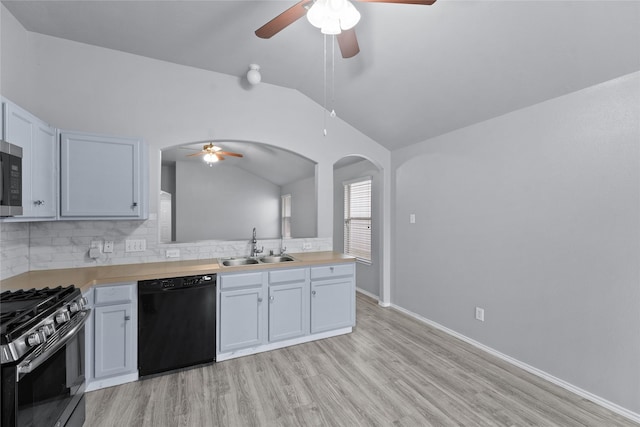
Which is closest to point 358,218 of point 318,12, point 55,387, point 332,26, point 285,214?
point 285,214

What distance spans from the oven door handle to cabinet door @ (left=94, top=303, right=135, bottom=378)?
0.59 m

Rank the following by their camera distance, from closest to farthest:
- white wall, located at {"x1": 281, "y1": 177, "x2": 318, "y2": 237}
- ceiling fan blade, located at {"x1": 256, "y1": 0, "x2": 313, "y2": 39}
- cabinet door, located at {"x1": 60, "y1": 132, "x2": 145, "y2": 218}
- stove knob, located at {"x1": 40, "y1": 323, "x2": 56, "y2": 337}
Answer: stove knob, located at {"x1": 40, "y1": 323, "x2": 56, "y2": 337}
ceiling fan blade, located at {"x1": 256, "y1": 0, "x2": 313, "y2": 39}
cabinet door, located at {"x1": 60, "y1": 132, "x2": 145, "y2": 218}
white wall, located at {"x1": 281, "y1": 177, "x2": 318, "y2": 237}

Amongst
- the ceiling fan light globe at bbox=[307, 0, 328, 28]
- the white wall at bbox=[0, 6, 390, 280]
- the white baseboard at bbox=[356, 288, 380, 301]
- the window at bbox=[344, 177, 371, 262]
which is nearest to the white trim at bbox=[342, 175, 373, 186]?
the window at bbox=[344, 177, 371, 262]

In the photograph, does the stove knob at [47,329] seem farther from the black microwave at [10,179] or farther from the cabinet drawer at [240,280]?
the cabinet drawer at [240,280]

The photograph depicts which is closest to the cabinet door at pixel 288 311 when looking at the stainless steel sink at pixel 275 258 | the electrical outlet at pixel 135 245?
the stainless steel sink at pixel 275 258

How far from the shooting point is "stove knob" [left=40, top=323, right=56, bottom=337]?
1411 millimetres

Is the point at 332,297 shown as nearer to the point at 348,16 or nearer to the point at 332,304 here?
the point at 332,304

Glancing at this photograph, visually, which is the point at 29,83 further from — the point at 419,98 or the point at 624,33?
the point at 624,33

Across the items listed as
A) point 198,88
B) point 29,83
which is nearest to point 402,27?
point 198,88

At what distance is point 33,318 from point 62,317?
0.75ft

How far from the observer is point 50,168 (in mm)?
2311

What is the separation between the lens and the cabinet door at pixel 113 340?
Result: 231cm

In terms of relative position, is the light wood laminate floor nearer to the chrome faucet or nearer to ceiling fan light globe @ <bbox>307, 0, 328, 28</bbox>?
the chrome faucet

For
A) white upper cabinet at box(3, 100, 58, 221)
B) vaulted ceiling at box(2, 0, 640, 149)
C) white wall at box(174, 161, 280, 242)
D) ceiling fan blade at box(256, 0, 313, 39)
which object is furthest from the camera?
white wall at box(174, 161, 280, 242)
